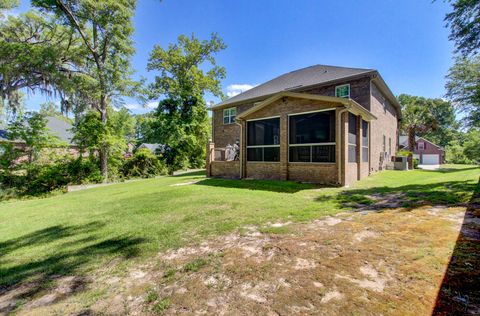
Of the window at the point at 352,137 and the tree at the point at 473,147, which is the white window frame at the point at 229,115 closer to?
the window at the point at 352,137

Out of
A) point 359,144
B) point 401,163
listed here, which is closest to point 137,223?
point 359,144

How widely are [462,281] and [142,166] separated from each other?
19922 mm

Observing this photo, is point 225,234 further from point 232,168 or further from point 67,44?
point 67,44

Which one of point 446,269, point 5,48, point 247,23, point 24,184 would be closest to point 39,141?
point 24,184

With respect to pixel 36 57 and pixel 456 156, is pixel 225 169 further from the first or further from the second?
pixel 456 156

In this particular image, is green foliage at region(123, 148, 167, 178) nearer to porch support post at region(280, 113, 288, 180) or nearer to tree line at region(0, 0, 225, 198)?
tree line at region(0, 0, 225, 198)

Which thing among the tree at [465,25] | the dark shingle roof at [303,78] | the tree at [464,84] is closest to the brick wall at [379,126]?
the dark shingle roof at [303,78]

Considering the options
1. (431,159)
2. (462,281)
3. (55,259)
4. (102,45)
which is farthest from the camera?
(431,159)

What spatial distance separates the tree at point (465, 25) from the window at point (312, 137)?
21.4 ft

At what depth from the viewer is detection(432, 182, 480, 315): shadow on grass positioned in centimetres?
186

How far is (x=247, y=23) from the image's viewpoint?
1451 centimetres

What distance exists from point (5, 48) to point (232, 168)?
18.1 meters

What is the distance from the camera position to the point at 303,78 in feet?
54.2

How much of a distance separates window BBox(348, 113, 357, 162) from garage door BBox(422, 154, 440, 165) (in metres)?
36.8
